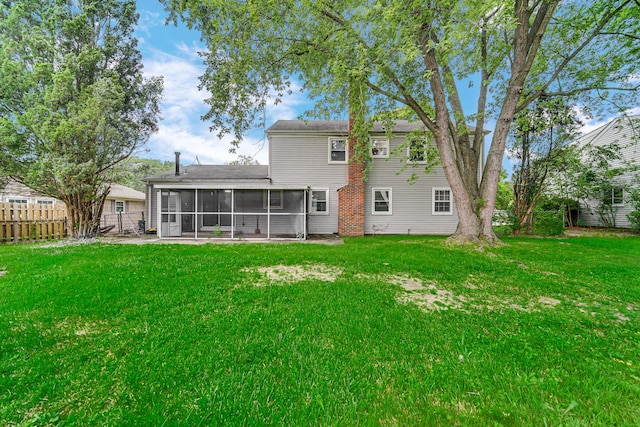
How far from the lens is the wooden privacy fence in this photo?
987 centimetres

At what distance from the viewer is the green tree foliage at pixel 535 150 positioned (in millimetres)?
11617

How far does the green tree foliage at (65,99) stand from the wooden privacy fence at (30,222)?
1.75 metres

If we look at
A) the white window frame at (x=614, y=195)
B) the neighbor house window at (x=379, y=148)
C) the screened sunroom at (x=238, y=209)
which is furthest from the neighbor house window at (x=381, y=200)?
the white window frame at (x=614, y=195)

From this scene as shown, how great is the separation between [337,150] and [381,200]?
3.50 meters

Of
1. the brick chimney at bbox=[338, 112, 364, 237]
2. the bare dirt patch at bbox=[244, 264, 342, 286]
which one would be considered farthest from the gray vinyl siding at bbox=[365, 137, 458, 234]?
the bare dirt patch at bbox=[244, 264, 342, 286]

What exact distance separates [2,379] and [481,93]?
508 inches

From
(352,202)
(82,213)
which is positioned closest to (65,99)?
(82,213)

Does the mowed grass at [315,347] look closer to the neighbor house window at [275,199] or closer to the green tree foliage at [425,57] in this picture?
the green tree foliage at [425,57]

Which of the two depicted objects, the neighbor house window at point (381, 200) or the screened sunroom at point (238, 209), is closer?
the screened sunroom at point (238, 209)

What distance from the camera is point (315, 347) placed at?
257cm

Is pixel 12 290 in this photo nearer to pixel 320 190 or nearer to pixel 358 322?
pixel 358 322

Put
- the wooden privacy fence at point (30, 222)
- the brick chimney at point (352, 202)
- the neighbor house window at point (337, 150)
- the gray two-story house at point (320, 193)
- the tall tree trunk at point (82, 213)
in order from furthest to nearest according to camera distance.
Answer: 1. the neighbor house window at point (337, 150)
2. the gray two-story house at point (320, 193)
3. the brick chimney at point (352, 202)
4. the tall tree trunk at point (82, 213)
5. the wooden privacy fence at point (30, 222)

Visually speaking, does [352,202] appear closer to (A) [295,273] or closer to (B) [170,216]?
(A) [295,273]

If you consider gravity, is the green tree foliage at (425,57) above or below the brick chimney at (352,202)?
above
